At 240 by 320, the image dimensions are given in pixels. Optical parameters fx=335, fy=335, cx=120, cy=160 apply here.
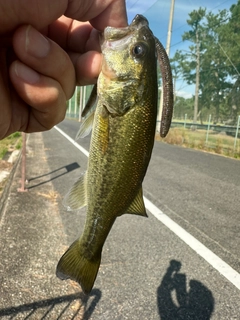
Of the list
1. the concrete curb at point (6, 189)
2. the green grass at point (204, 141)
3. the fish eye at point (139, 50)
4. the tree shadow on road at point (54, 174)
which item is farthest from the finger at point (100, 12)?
the green grass at point (204, 141)

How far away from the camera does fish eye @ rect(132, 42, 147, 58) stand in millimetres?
1609

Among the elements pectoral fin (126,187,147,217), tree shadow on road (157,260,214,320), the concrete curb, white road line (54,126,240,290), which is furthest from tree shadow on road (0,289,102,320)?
the concrete curb

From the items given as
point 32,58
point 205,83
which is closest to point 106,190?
point 32,58

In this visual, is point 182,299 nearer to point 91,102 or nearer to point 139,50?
point 91,102

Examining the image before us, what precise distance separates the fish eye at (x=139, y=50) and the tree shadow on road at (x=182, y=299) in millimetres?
2915

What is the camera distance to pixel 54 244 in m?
5.05

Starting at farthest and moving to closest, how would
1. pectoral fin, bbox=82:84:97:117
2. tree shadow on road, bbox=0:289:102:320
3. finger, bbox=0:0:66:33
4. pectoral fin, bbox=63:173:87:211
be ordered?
1. tree shadow on road, bbox=0:289:102:320
2. pectoral fin, bbox=63:173:87:211
3. pectoral fin, bbox=82:84:97:117
4. finger, bbox=0:0:66:33

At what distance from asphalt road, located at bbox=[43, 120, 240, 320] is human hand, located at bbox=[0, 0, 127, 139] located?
2499 mm

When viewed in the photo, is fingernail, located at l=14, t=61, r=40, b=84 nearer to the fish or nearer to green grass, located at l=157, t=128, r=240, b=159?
the fish

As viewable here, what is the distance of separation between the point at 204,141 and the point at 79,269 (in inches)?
729

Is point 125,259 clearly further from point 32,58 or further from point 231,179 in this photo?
point 231,179

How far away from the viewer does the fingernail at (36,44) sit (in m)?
1.49

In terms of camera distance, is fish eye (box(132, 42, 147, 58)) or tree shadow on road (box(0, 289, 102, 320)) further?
tree shadow on road (box(0, 289, 102, 320))

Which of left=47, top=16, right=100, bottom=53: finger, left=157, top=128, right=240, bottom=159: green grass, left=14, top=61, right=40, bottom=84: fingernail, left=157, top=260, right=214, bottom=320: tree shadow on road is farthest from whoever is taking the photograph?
left=157, top=128, right=240, bottom=159: green grass
